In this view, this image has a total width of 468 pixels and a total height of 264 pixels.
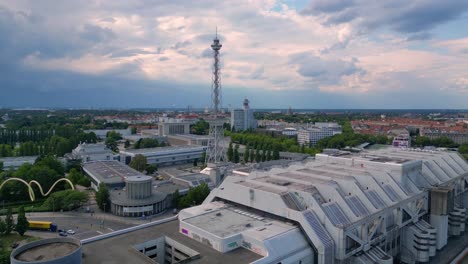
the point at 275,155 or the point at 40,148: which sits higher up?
the point at 40,148

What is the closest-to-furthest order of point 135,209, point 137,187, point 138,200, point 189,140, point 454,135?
point 135,209 < point 138,200 < point 137,187 < point 189,140 < point 454,135

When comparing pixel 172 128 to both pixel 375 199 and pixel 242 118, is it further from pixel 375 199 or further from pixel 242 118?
pixel 375 199

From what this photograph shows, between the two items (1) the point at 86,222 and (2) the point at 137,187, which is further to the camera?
(2) the point at 137,187

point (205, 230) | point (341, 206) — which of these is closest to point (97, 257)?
point (205, 230)

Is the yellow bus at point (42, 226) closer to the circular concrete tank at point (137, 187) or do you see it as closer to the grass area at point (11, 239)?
the grass area at point (11, 239)

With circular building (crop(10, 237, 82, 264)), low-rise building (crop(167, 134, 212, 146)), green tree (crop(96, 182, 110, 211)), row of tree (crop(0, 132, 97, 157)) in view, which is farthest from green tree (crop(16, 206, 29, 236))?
low-rise building (crop(167, 134, 212, 146))

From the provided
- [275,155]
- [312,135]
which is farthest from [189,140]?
[312,135]

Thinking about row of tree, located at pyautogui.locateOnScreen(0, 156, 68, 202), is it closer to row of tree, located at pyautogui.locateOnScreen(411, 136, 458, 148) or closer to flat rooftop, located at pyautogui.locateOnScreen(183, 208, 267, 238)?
flat rooftop, located at pyautogui.locateOnScreen(183, 208, 267, 238)
